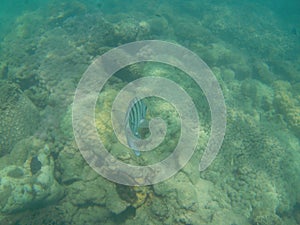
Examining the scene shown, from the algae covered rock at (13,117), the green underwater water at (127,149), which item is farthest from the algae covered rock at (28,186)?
the algae covered rock at (13,117)

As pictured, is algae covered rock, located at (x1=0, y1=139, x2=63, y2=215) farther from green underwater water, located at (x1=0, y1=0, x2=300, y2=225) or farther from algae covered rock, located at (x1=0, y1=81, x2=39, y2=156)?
algae covered rock, located at (x1=0, y1=81, x2=39, y2=156)

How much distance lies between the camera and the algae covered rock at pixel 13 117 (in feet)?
15.5

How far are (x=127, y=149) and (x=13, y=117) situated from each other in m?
2.48

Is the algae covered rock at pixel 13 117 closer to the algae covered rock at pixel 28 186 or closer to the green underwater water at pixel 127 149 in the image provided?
the green underwater water at pixel 127 149

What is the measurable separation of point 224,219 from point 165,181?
1262mm

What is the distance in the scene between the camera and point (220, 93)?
657 cm

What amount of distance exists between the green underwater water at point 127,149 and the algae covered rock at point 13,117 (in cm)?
2

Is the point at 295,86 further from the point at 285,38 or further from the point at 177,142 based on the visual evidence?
the point at 177,142

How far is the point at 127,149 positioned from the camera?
4.09 metres

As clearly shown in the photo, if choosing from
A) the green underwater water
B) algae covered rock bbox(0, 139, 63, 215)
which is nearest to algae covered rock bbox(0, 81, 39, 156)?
the green underwater water

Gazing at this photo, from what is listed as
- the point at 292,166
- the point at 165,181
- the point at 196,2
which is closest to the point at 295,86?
the point at 292,166

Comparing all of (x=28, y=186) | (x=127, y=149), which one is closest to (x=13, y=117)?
(x=28, y=186)

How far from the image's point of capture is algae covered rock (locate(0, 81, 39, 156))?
4.73 meters

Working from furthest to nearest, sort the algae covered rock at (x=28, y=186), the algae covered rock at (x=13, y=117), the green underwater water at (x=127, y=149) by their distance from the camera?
1. the algae covered rock at (x=13, y=117)
2. the green underwater water at (x=127, y=149)
3. the algae covered rock at (x=28, y=186)
